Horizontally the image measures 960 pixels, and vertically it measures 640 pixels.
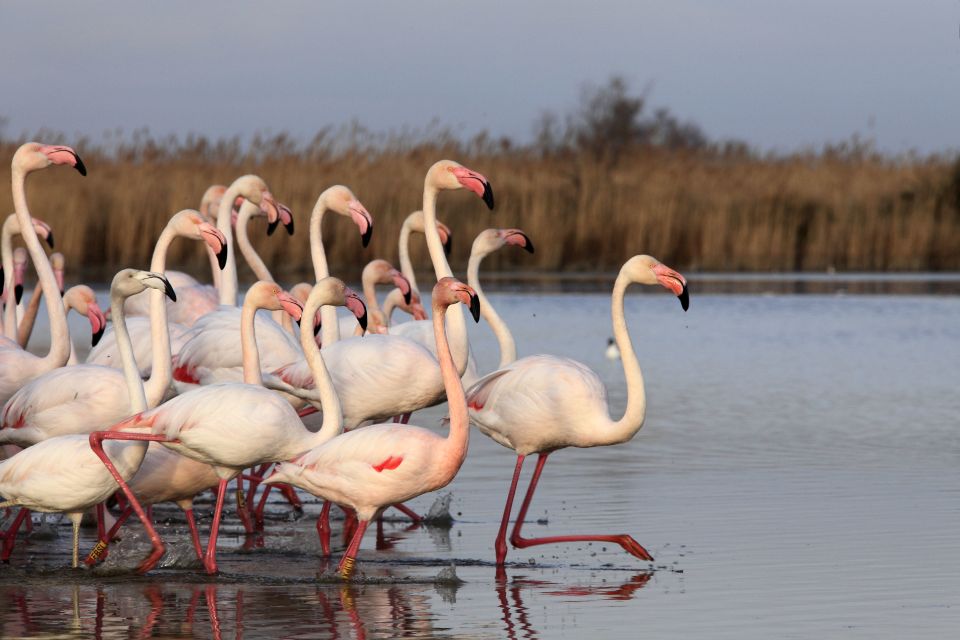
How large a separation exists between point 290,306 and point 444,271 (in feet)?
5.38

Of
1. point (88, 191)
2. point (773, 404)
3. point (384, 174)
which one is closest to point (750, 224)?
point (384, 174)

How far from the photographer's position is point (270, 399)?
21.1 ft

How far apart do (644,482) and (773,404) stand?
3.36 m

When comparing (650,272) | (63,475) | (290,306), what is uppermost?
(650,272)

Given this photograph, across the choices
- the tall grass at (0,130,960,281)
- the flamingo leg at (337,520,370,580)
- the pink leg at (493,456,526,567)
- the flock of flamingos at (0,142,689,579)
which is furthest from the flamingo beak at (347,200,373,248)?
the tall grass at (0,130,960,281)

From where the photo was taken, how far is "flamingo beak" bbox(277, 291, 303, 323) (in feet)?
23.5

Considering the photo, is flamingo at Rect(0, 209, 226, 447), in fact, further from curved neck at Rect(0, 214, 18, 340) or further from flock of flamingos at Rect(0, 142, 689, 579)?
curved neck at Rect(0, 214, 18, 340)

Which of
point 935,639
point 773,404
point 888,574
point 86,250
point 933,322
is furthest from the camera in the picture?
point 86,250

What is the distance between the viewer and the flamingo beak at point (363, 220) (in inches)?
319

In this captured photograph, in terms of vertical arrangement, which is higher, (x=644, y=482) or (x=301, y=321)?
(x=301, y=321)

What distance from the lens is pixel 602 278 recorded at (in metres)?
21.9

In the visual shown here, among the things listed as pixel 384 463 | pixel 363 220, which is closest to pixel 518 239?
pixel 363 220

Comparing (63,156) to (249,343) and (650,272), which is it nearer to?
(249,343)

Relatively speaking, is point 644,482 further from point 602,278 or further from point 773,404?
point 602,278
